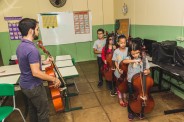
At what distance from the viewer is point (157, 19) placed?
11.3ft

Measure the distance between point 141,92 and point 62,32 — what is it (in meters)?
3.95

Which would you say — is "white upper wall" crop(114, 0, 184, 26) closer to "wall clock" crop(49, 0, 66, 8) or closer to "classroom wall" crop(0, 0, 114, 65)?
"classroom wall" crop(0, 0, 114, 65)

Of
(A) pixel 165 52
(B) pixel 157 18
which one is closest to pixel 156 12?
(B) pixel 157 18

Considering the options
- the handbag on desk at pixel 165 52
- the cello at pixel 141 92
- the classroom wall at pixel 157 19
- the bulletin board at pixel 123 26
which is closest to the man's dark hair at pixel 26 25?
the cello at pixel 141 92

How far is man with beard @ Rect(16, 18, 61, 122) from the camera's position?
1.73 m

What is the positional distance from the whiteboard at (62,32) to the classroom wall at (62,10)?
151mm

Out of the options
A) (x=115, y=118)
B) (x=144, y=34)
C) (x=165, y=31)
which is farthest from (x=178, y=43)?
(x=115, y=118)

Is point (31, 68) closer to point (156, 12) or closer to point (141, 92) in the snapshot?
point (141, 92)

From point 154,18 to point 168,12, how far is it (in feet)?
1.50

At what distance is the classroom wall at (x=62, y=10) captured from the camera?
202 inches

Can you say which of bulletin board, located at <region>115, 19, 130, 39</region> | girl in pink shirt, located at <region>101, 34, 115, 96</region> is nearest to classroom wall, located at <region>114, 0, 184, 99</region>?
bulletin board, located at <region>115, 19, 130, 39</region>

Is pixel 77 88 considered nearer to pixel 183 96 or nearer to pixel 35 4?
pixel 183 96

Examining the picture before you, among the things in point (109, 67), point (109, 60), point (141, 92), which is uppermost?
point (109, 60)

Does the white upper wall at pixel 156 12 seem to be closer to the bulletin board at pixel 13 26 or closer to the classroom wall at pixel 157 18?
the classroom wall at pixel 157 18
